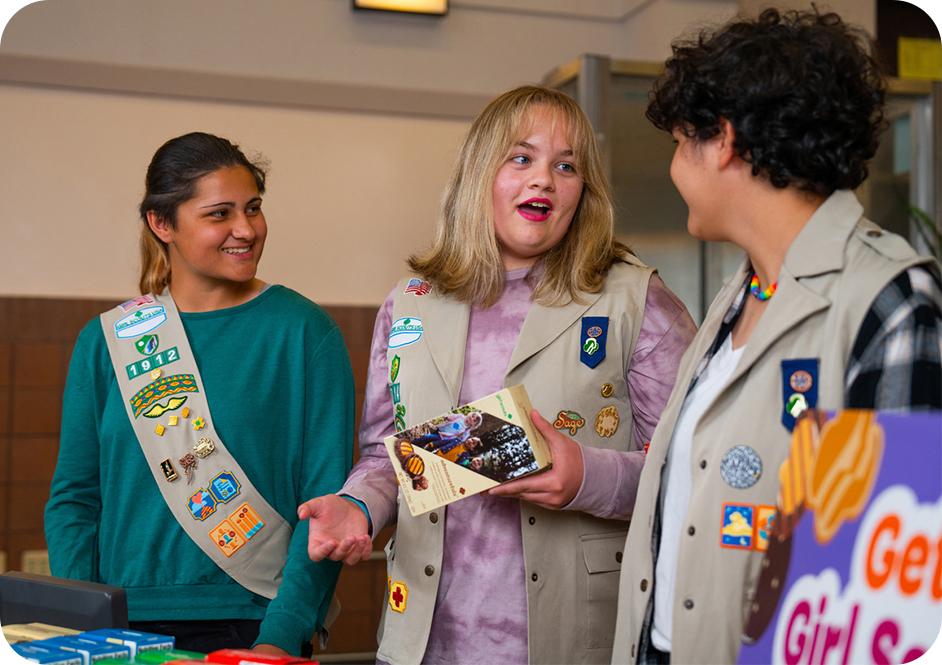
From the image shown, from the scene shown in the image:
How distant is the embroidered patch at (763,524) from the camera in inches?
57.4

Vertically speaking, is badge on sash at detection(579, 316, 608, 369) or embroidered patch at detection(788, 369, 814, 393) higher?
badge on sash at detection(579, 316, 608, 369)

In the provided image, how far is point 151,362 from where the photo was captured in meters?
2.38

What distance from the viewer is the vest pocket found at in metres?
2.01

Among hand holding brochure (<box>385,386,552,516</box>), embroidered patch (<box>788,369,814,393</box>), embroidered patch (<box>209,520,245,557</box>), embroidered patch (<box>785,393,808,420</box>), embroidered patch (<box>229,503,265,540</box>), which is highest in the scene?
embroidered patch (<box>788,369,814,393</box>)

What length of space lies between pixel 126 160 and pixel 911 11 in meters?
4.07

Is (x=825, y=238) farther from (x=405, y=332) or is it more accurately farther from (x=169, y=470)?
(x=169, y=470)

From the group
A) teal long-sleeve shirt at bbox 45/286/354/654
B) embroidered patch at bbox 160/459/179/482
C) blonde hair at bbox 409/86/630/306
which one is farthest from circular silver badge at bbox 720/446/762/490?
embroidered patch at bbox 160/459/179/482

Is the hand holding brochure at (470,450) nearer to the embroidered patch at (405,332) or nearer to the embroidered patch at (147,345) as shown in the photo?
the embroidered patch at (405,332)

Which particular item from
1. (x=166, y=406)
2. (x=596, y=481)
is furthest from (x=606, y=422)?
(x=166, y=406)

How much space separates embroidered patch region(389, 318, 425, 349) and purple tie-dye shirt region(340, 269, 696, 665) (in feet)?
0.37

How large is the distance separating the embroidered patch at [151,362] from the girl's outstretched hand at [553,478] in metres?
0.94

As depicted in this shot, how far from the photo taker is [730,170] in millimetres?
1599

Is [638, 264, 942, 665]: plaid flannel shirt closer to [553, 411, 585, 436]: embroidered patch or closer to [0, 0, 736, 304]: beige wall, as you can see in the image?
[553, 411, 585, 436]: embroidered patch

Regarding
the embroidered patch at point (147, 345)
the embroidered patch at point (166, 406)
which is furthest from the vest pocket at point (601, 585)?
the embroidered patch at point (147, 345)
